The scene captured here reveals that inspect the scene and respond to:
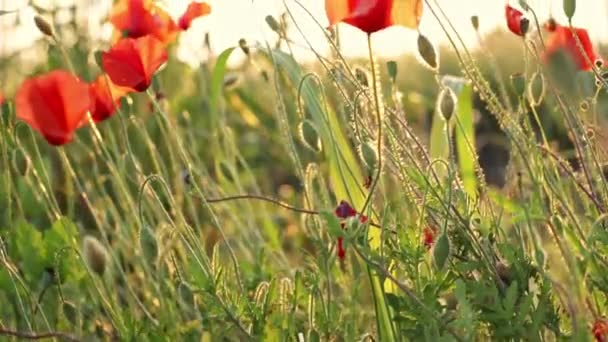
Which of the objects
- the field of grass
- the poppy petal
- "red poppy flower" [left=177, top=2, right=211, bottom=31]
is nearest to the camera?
the field of grass

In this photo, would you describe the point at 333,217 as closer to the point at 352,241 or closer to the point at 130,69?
the point at 352,241

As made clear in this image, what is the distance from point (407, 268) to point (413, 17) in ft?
1.21

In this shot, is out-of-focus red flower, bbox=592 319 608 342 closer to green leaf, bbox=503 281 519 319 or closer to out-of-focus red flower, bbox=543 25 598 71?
green leaf, bbox=503 281 519 319

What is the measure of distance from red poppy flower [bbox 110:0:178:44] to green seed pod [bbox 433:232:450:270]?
873 millimetres

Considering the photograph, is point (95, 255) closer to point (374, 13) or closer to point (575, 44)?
point (374, 13)

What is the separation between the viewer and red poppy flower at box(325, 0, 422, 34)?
1.93 meters

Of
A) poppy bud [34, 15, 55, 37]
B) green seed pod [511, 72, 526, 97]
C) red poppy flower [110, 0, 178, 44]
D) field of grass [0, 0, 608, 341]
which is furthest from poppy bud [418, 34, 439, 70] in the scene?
poppy bud [34, 15, 55, 37]

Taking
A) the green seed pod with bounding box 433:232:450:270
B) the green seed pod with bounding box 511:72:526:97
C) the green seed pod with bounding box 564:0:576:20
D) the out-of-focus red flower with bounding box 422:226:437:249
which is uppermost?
the green seed pod with bounding box 564:0:576:20

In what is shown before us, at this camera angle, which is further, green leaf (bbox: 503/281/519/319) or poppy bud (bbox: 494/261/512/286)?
poppy bud (bbox: 494/261/512/286)

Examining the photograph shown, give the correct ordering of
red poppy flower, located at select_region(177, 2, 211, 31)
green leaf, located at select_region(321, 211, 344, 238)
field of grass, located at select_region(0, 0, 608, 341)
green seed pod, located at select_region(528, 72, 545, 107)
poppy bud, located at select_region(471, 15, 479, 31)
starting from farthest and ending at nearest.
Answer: red poppy flower, located at select_region(177, 2, 211, 31) < poppy bud, located at select_region(471, 15, 479, 31) < green seed pod, located at select_region(528, 72, 545, 107) < field of grass, located at select_region(0, 0, 608, 341) < green leaf, located at select_region(321, 211, 344, 238)

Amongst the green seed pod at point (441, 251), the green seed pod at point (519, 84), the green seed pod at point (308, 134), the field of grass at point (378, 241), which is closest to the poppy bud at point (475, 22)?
the field of grass at point (378, 241)

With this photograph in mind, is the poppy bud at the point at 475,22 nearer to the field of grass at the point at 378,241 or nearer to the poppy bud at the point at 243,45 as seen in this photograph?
the field of grass at the point at 378,241

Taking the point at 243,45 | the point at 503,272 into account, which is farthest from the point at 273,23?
the point at 503,272

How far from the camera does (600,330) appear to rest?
183cm
